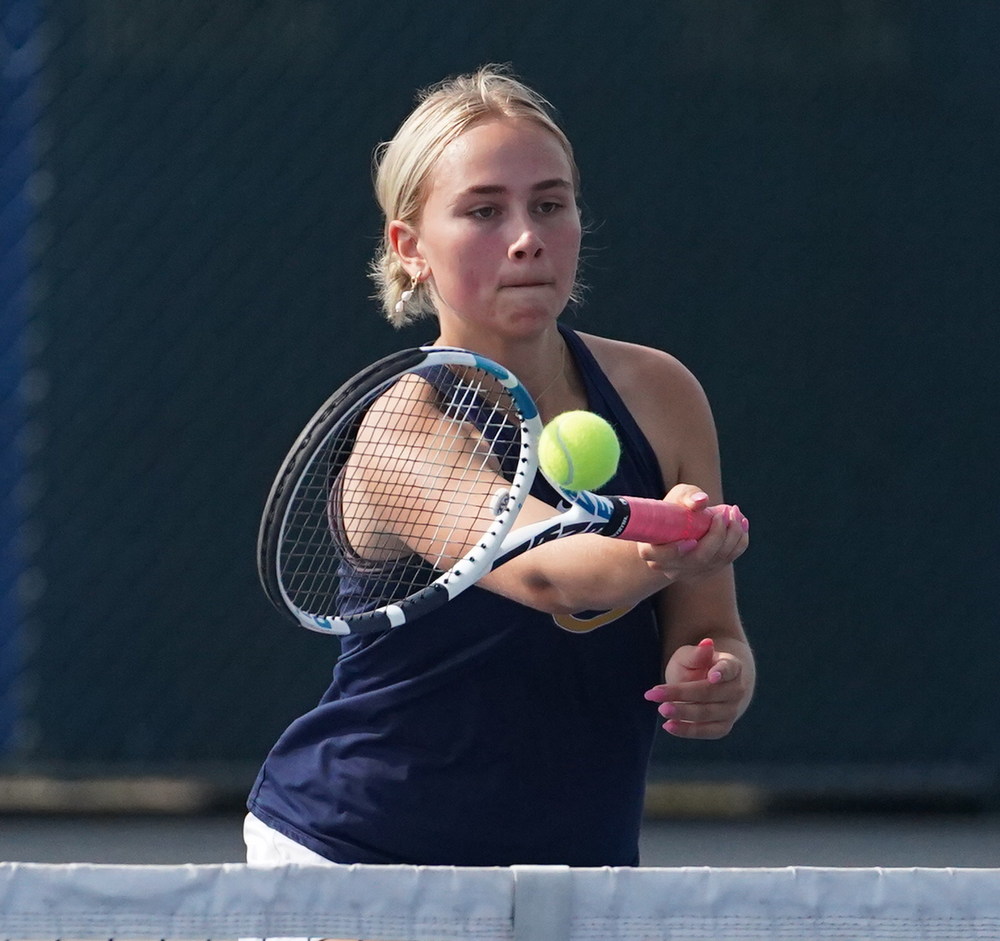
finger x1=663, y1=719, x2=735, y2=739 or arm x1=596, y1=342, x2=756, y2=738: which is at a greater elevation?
arm x1=596, y1=342, x2=756, y2=738

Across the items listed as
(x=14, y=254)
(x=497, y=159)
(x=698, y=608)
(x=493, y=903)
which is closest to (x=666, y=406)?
(x=698, y=608)

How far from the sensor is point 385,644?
1717 millimetres

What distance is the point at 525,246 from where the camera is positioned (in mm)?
1680

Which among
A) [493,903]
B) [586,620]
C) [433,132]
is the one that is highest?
[433,132]

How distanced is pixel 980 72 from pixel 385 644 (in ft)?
9.10

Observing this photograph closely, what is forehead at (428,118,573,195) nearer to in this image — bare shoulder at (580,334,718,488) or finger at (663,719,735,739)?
bare shoulder at (580,334,718,488)

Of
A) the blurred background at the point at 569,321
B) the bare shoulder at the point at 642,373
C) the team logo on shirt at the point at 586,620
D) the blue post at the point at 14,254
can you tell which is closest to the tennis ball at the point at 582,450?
the team logo on shirt at the point at 586,620

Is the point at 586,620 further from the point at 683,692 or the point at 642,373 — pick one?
the point at 642,373

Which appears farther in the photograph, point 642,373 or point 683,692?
point 642,373

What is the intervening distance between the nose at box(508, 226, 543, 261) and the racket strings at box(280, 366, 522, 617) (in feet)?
0.42

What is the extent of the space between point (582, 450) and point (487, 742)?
0.36 meters

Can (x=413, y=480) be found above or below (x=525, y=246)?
below

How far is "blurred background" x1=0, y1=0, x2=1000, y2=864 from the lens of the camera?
378 cm

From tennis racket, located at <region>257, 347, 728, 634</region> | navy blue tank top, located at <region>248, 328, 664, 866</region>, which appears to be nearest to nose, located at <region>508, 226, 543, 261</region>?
tennis racket, located at <region>257, 347, 728, 634</region>
